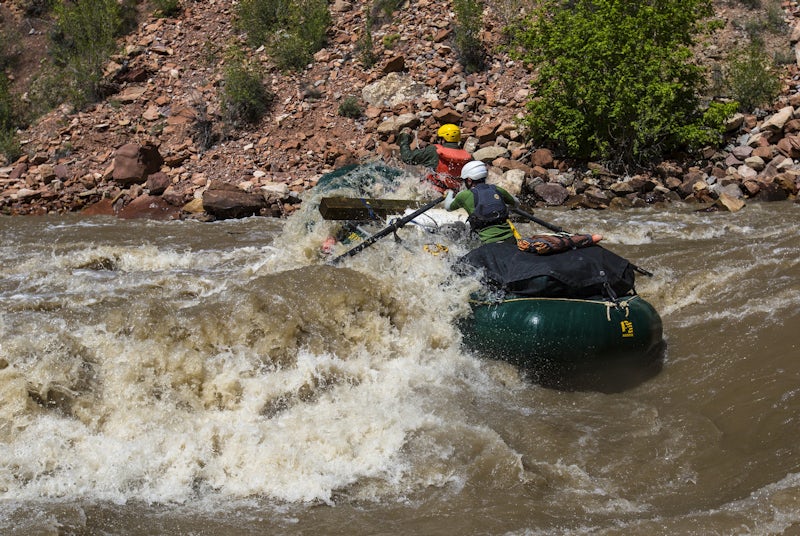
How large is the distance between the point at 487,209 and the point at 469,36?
9.78 m

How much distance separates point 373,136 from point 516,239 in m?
8.02

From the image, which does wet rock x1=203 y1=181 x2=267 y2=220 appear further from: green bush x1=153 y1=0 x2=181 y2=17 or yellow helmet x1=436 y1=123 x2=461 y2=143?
green bush x1=153 y1=0 x2=181 y2=17

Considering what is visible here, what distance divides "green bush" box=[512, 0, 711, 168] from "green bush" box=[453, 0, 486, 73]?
240 cm

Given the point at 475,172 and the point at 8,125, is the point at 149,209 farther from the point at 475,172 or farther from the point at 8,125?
the point at 475,172

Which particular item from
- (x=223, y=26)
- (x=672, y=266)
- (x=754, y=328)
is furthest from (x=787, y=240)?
(x=223, y=26)

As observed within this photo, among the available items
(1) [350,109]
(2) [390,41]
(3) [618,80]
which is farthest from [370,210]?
(2) [390,41]

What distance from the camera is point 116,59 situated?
1727 cm

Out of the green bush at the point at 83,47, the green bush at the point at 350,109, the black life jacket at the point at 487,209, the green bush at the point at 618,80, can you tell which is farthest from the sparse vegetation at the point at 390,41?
the black life jacket at the point at 487,209

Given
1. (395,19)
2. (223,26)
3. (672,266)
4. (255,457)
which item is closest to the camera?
(255,457)

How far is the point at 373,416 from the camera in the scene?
4699mm

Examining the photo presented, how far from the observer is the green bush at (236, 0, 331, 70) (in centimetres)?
1628

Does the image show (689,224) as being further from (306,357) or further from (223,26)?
(223,26)

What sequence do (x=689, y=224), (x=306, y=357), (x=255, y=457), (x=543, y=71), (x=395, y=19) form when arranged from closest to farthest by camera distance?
(x=255, y=457) → (x=306, y=357) → (x=689, y=224) → (x=543, y=71) → (x=395, y=19)

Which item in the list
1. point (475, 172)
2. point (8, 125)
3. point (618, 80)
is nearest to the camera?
point (475, 172)
